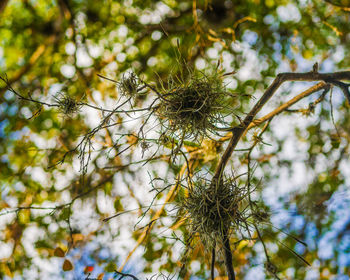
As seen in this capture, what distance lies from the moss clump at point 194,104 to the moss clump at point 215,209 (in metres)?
0.15

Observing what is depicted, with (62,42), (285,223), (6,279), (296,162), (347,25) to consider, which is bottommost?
(6,279)

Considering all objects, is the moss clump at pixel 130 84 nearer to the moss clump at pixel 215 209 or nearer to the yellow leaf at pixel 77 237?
the moss clump at pixel 215 209

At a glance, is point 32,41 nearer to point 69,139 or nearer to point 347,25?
point 69,139

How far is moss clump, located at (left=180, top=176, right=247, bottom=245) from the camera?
2.10ft

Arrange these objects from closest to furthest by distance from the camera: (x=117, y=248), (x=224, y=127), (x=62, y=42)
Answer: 1. (x=224, y=127)
2. (x=117, y=248)
3. (x=62, y=42)

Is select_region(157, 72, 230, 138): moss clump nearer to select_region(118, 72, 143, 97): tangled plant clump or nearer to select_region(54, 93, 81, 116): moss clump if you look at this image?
select_region(118, 72, 143, 97): tangled plant clump

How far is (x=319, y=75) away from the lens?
75 centimetres

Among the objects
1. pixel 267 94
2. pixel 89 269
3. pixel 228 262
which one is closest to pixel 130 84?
pixel 267 94

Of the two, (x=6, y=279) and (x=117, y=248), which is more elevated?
(x=117, y=248)

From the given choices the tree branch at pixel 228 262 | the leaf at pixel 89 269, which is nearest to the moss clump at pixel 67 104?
the tree branch at pixel 228 262

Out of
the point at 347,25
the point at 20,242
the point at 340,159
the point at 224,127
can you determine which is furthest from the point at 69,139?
the point at 347,25

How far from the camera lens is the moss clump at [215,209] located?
639mm

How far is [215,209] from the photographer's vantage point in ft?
2.11

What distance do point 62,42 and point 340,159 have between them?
6.42ft
